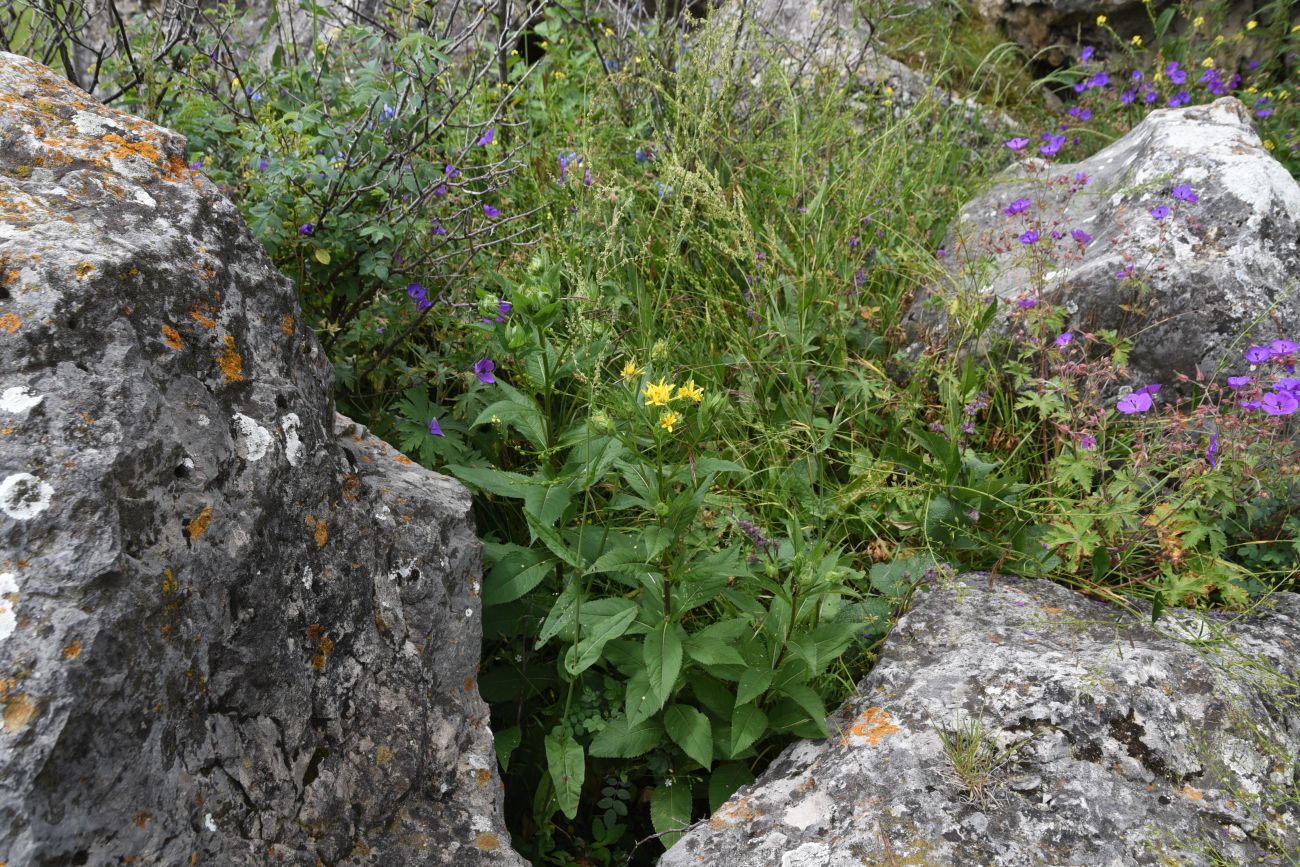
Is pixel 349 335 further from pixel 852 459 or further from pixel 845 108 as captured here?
pixel 845 108

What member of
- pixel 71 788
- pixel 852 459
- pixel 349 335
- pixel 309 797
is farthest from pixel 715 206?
pixel 71 788

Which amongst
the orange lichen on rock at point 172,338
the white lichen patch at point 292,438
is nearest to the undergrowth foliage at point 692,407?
the white lichen patch at point 292,438

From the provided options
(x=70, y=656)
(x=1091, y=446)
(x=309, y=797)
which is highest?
(x=1091, y=446)

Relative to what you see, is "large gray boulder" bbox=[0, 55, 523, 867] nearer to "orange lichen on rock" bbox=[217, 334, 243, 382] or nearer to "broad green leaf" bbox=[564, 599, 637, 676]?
"orange lichen on rock" bbox=[217, 334, 243, 382]

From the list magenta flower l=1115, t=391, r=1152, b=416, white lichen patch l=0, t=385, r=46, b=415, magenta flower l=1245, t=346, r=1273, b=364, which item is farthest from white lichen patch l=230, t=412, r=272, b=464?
magenta flower l=1245, t=346, r=1273, b=364

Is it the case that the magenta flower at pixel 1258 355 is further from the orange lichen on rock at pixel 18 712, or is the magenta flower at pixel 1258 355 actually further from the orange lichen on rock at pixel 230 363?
the orange lichen on rock at pixel 18 712

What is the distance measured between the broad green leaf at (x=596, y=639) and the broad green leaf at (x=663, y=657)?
6cm

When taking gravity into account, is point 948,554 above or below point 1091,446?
below

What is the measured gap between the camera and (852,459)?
296cm

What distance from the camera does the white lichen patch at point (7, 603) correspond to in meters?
1.31

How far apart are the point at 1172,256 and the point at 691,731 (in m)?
2.30

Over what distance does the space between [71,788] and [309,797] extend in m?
0.46

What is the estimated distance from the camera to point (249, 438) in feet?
5.89

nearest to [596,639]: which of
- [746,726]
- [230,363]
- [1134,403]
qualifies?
[746,726]
